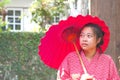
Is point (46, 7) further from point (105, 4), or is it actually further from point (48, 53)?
point (48, 53)

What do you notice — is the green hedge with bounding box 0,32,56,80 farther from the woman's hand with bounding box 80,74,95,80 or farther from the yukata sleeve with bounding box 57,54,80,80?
the woman's hand with bounding box 80,74,95,80

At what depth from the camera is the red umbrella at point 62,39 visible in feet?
12.1

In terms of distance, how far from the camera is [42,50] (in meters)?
3.83

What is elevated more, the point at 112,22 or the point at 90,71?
the point at 112,22

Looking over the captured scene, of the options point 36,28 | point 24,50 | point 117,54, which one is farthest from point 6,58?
point 117,54

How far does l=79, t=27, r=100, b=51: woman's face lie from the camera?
3561 mm

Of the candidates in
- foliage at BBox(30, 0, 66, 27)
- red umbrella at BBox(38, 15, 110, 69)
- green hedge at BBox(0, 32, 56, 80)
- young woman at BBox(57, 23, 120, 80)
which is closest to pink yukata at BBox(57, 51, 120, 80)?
young woman at BBox(57, 23, 120, 80)

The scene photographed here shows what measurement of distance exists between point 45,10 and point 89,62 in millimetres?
8096

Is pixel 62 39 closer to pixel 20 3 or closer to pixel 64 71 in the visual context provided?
pixel 64 71

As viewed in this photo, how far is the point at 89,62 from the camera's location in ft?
11.8

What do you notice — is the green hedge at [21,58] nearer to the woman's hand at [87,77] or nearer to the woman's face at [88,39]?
the woman's face at [88,39]

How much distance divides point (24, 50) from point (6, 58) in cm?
40

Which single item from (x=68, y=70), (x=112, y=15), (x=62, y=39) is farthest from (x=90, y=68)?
(x=112, y=15)

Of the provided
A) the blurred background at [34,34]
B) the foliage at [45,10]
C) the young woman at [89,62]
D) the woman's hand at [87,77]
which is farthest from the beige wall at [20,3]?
the woman's hand at [87,77]
